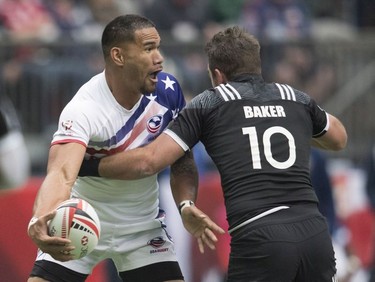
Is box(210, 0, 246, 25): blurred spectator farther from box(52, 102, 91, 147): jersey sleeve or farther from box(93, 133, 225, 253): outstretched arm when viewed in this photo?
box(52, 102, 91, 147): jersey sleeve

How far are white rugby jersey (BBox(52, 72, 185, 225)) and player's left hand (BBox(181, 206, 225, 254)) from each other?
66 cm

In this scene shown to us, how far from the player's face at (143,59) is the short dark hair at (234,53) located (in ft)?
1.47

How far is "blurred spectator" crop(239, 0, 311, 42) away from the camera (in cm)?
1644

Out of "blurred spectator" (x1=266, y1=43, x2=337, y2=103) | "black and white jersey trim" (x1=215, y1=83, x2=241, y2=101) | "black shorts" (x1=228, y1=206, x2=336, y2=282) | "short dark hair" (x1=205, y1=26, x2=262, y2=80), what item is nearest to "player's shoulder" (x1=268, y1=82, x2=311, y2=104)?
"short dark hair" (x1=205, y1=26, x2=262, y2=80)

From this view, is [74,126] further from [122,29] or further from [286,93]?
[286,93]

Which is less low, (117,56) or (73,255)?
(117,56)

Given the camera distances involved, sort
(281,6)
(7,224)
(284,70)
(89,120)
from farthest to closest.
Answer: (281,6)
(284,70)
(7,224)
(89,120)

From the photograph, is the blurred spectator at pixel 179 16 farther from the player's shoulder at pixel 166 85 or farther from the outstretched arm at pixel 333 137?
the outstretched arm at pixel 333 137

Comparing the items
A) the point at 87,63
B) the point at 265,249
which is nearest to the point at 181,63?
the point at 87,63

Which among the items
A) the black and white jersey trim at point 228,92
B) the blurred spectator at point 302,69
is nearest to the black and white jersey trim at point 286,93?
the black and white jersey trim at point 228,92

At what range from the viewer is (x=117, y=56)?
24.8 feet

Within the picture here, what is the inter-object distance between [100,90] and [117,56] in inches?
11.0

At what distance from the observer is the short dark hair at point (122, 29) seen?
7.50 meters

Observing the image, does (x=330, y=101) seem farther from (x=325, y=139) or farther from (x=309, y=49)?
(x=325, y=139)
